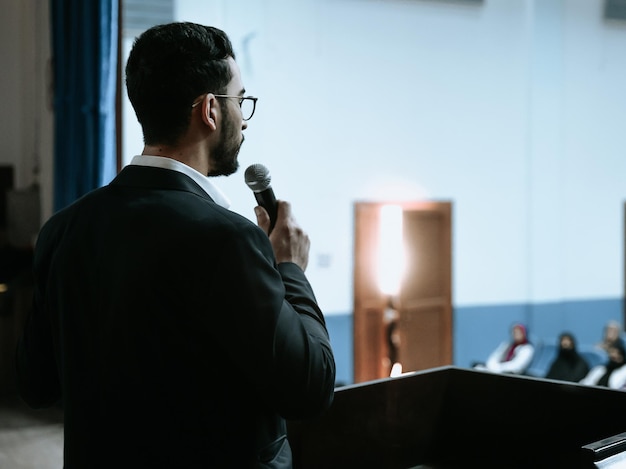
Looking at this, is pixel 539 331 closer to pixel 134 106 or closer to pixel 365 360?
pixel 365 360

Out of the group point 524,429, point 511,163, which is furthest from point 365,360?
point 524,429

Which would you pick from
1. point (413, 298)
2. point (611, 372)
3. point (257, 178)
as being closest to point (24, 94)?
point (257, 178)

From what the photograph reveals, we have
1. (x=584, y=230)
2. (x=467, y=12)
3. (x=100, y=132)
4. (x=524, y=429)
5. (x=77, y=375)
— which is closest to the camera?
(x=77, y=375)

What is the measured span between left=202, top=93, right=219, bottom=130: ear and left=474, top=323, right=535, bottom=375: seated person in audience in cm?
671

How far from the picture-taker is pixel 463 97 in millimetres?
7777

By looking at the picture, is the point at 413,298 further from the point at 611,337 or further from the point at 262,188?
the point at 262,188

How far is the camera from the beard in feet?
3.61

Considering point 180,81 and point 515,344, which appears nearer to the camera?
point 180,81

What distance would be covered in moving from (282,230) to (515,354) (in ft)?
22.3

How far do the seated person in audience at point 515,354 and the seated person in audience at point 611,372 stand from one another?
605 millimetres

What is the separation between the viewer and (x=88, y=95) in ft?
10.8

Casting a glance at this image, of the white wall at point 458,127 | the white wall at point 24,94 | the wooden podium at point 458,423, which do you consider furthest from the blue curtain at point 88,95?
the white wall at point 458,127

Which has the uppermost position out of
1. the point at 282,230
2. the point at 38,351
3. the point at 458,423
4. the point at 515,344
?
the point at 282,230

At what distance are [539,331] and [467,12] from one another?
11.2 ft
